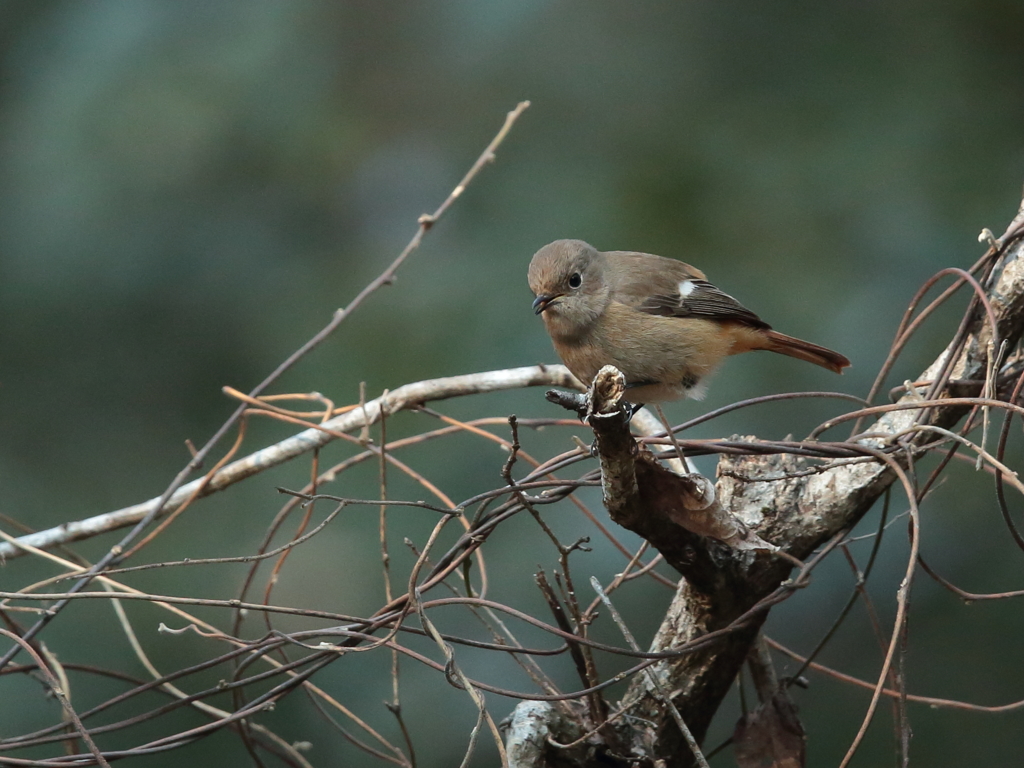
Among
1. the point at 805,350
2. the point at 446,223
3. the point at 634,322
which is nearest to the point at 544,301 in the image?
the point at 634,322

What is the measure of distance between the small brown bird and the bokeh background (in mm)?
1071

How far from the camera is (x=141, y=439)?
491 cm

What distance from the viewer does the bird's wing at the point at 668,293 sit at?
10.2 ft

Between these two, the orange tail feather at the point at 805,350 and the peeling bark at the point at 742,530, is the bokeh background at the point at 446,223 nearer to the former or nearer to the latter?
the orange tail feather at the point at 805,350

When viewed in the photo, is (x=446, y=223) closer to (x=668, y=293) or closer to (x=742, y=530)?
(x=668, y=293)

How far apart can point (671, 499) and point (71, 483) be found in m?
3.71

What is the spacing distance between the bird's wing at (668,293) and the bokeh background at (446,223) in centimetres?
99

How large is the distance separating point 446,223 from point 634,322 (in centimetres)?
222

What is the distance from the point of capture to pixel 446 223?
16.4ft

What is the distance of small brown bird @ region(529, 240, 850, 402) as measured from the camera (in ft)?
9.71

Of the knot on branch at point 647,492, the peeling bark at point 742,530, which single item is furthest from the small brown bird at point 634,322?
the knot on branch at point 647,492

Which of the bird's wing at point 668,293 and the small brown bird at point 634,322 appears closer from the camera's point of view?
the small brown bird at point 634,322

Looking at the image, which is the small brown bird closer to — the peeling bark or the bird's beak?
the bird's beak

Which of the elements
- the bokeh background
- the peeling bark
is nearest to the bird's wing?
the peeling bark
